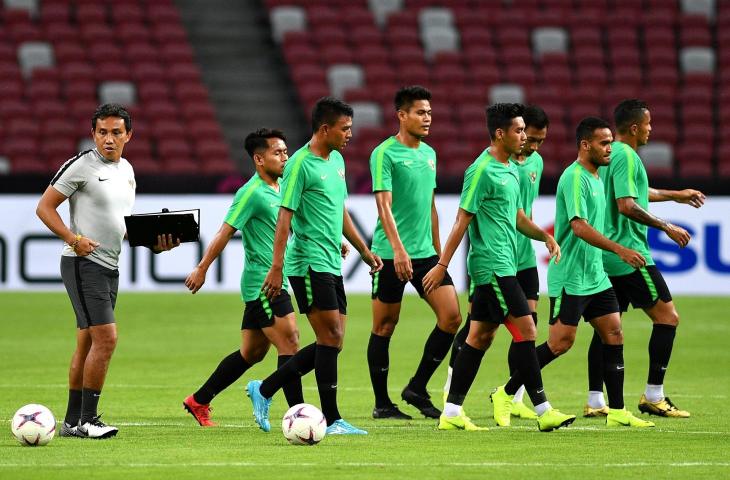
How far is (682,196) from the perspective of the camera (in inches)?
410

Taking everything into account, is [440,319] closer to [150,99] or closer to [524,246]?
[524,246]

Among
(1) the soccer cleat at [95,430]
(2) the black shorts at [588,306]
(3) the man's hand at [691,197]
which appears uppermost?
(3) the man's hand at [691,197]

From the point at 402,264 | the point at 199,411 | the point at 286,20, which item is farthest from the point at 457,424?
the point at 286,20

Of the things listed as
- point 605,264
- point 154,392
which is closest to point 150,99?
point 154,392

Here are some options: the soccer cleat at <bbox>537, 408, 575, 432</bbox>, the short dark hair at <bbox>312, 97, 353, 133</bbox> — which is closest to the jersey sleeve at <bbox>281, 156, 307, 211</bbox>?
the short dark hair at <bbox>312, 97, 353, 133</bbox>

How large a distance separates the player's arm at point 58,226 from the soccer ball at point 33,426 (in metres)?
1.03

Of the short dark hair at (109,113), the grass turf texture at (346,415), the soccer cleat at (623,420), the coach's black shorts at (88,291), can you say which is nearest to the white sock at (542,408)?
the grass turf texture at (346,415)

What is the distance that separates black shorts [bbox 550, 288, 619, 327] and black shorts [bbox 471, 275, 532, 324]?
2.59 feet

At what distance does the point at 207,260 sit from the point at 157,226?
0.47 metres

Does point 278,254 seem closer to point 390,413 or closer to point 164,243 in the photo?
point 164,243

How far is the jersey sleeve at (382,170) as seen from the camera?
9539 mm

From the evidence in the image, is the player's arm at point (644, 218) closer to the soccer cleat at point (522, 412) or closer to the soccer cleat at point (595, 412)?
the soccer cleat at point (595, 412)

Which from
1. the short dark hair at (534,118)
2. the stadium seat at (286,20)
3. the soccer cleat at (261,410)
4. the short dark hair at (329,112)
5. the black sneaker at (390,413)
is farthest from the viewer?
the stadium seat at (286,20)

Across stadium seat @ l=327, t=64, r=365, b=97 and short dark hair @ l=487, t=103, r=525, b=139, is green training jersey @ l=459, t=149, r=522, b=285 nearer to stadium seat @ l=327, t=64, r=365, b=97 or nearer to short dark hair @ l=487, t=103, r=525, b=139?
short dark hair @ l=487, t=103, r=525, b=139
